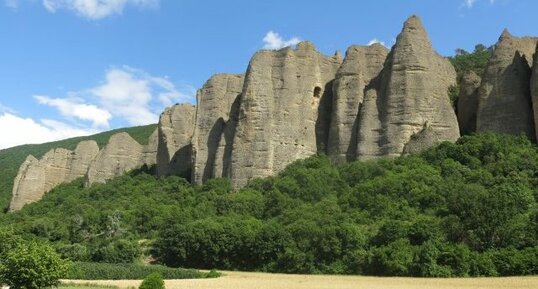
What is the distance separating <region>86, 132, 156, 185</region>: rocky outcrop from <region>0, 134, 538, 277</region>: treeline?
13.8 meters

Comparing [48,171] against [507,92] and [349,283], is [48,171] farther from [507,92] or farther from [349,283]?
[349,283]

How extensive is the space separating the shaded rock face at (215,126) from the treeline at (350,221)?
199 cm

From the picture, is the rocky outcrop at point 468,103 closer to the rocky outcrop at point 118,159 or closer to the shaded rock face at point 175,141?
the shaded rock face at point 175,141

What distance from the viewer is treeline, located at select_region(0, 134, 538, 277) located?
32.6 metres

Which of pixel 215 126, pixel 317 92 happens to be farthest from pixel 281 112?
pixel 215 126

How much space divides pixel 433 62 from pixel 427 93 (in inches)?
138

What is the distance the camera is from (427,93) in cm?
4772

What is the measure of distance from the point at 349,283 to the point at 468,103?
26478 mm

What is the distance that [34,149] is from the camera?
459 feet

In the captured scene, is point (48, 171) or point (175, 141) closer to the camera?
point (175, 141)

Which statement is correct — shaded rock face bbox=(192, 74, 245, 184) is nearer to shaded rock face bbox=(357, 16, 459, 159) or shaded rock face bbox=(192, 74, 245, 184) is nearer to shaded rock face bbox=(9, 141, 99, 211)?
shaded rock face bbox=(357, 16, 459, 159)

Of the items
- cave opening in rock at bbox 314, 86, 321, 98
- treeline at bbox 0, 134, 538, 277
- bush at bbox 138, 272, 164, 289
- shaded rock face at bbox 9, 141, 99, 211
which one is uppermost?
cave opening in rock at bbox 314, 86, 321, 98

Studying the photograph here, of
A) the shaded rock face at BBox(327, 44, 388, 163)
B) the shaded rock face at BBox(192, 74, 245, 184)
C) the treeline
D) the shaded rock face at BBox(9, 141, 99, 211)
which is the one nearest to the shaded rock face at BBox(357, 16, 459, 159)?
the shaded rock face at BBox(327, 44, 388, 163)

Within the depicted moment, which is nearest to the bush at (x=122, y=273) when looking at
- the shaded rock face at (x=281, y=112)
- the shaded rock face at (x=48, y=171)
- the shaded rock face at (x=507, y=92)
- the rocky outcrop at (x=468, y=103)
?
the shaded rock face at (x=281, y=112)
